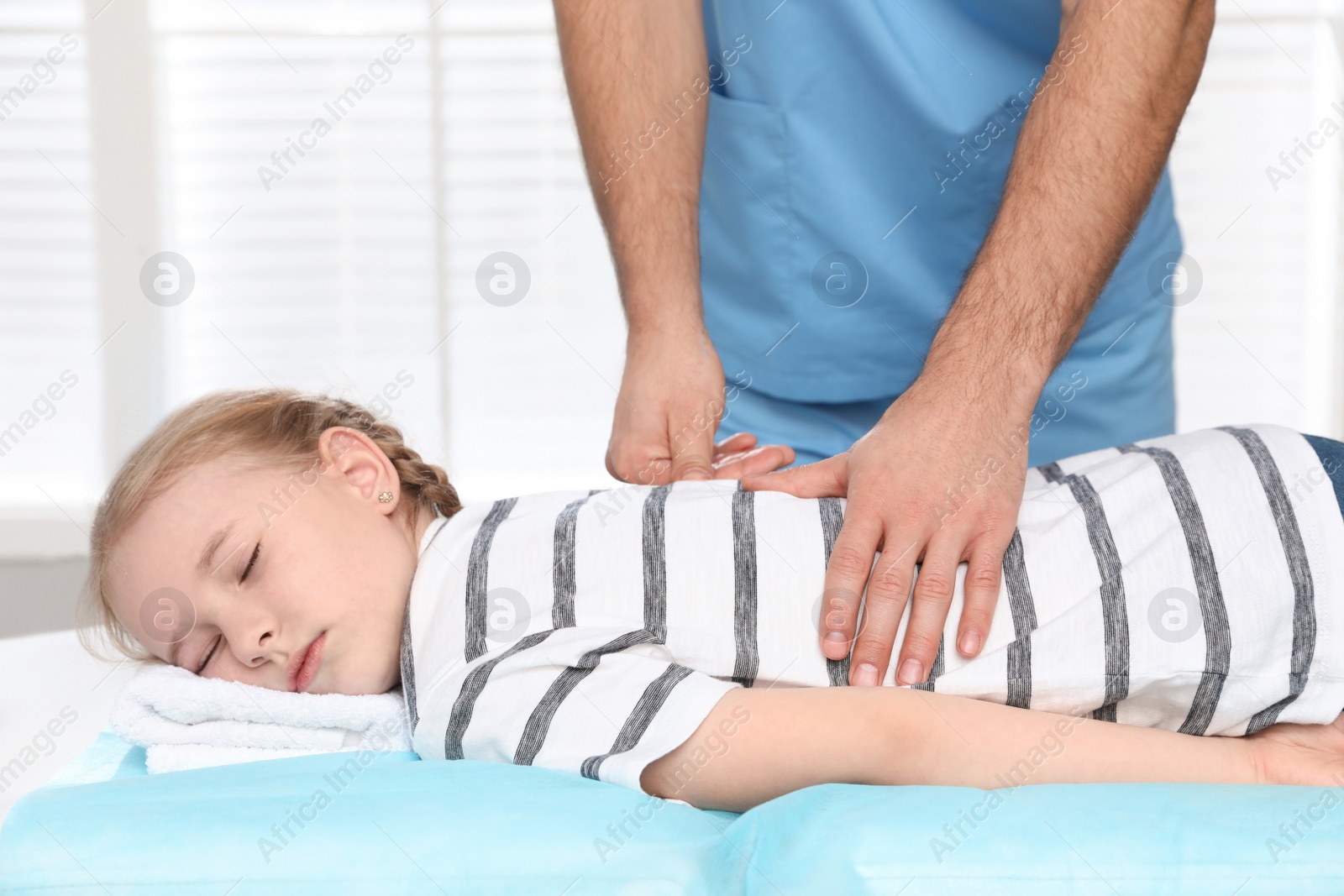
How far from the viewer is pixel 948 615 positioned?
2.88 ft

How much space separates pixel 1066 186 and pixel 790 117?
1.40ft

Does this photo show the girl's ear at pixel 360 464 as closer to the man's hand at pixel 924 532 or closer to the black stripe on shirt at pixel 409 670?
the black stripe on shirt at pixel 409 670

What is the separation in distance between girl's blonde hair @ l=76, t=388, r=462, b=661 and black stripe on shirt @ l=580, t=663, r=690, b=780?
0.43m

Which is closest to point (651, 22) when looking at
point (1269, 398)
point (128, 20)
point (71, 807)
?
point (71, 807)

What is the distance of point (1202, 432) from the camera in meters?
1.01

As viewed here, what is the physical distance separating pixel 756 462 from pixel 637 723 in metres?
0.42

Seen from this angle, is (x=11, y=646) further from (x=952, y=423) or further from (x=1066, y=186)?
(x=1066, y=186)

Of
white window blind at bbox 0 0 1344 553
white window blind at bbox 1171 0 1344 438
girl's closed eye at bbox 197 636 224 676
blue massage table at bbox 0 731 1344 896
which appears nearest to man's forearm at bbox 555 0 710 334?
girl's closed eye at bbox 197 636 224 676

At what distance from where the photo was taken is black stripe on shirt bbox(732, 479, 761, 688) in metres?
0.89

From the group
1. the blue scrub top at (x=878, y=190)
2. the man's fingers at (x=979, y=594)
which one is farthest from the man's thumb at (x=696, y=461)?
the man's fingers at (x=979, y=594)

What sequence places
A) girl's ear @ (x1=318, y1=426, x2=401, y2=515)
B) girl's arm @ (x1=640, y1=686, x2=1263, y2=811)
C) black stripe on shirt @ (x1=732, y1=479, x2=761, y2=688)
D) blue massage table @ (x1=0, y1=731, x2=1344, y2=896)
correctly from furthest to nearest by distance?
girl's ear @ (x1=318, y1=426, x2=401, y2=515) < black stripe on shirt @ (x1=732, y1=479, x2=761, y2=688) < girl's arm @ (x1=640, y1=686, x2=1263, y2=811) < blue massage table @ (x1=0, y1=731, x2=1344, y2=896)

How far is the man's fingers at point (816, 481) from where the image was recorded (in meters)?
0.97

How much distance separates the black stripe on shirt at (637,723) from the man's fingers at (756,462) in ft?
1.11

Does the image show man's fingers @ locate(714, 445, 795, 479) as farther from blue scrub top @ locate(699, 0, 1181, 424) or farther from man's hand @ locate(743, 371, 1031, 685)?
man's hand @ locate(743, 371, 1031, 685)
